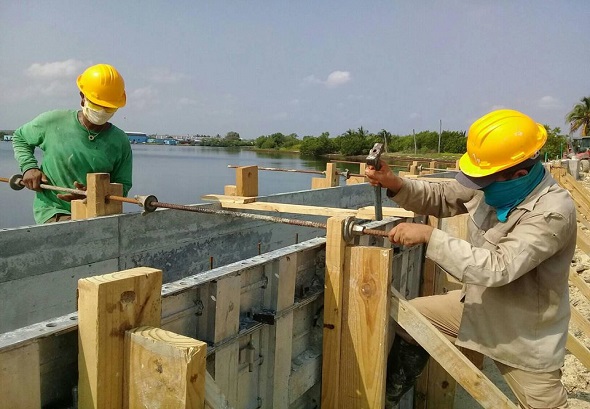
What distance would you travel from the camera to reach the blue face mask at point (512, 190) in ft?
10.6

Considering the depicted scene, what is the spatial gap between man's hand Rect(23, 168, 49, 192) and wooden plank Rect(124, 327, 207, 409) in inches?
157

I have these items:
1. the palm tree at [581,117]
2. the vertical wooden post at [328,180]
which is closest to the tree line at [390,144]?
the palm tree at [581,117]

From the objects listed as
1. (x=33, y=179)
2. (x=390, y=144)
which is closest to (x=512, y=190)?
(x=33, y=179)

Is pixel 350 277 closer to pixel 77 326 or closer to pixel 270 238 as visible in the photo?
pixel 77 326

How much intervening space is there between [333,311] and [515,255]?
1172 mm

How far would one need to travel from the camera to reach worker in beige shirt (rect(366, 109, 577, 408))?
2990 mm

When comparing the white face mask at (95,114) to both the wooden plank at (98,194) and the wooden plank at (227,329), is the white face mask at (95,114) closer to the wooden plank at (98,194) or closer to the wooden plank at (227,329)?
the wooden plank at (98,194)

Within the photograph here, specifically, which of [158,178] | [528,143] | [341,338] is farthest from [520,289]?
[158,178]

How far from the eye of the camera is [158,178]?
3850 cm

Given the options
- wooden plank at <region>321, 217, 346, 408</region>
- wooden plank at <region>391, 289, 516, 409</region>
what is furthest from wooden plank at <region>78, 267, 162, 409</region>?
wooden plank at <region>391, 289, 516, 409</region>

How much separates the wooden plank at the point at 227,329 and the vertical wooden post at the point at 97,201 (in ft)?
9.12

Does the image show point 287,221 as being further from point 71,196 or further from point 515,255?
point 71,196

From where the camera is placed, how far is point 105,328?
1927 millimetres

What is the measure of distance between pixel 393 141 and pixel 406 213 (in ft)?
315
